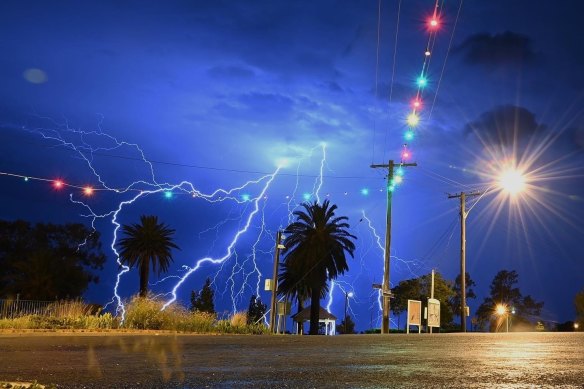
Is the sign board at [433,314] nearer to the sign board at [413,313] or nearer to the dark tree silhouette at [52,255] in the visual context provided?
the sign board at [413,313]

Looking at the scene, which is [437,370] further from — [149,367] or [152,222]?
[152,222]

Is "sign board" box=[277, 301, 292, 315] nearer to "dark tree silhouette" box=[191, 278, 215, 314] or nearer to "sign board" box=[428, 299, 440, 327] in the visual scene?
"sign board" box=[428, 299, 440, 327]

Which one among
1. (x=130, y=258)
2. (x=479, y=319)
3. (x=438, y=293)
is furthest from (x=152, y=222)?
(x=479, y=319)

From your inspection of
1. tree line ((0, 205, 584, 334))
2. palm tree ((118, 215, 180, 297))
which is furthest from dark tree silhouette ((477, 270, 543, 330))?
palm tree ((118, 215, 180, 297))

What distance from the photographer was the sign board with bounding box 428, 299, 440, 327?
94.5ft

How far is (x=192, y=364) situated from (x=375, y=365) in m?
2.06

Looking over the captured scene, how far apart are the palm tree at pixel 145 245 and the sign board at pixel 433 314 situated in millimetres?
21602

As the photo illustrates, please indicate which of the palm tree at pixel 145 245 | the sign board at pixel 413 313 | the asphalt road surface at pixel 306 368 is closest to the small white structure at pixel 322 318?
the palm tree at pixel 145 245

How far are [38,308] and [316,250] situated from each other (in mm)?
21701

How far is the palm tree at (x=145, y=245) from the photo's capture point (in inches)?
1722

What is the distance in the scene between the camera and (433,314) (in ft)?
96.0

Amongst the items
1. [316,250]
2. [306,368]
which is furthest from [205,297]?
[306,368]

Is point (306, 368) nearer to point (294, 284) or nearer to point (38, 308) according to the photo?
point (38, 308)

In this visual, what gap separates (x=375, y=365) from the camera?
645cm
